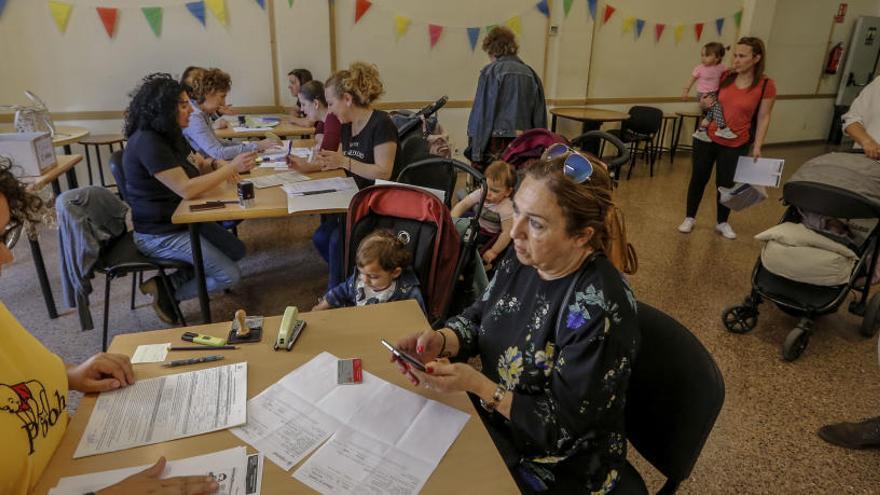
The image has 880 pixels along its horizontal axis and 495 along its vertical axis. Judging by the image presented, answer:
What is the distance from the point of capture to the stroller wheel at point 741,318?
9.66ft

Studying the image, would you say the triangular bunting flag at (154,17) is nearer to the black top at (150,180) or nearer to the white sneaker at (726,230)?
the black top at (150,180)

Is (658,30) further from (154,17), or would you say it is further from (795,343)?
(154,17)

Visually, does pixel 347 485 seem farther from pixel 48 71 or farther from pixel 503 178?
pixel 48 71

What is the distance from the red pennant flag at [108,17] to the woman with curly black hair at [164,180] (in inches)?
112

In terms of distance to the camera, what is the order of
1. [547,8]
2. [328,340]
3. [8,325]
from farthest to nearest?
[547,8], [328,340], [8,325]

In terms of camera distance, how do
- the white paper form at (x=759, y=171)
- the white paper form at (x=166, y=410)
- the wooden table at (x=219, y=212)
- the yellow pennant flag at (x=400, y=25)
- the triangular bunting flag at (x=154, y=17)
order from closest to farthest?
the white paper form at (x=166, y=410), the wooden table at (x=219, y=212), the white paper form at (x=759, y=171), the triangular bunting flag at (x=154, y=17), the yellow pennant flag at (x=400, y=25)

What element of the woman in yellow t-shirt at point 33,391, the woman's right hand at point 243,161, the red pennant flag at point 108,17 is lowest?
the woman in yellow t-shirt at point 33,391

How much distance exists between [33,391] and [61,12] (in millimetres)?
4936

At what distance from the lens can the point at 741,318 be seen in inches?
116

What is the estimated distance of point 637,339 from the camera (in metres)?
1.16

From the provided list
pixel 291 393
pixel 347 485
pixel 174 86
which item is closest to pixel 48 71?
pixel 174 86

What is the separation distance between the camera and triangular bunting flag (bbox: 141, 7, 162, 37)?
15.8ft

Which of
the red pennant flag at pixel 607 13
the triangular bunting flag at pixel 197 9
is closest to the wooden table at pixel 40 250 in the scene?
the triangular bunting flag at pixel 197 9

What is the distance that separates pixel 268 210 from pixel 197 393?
4.52ft
